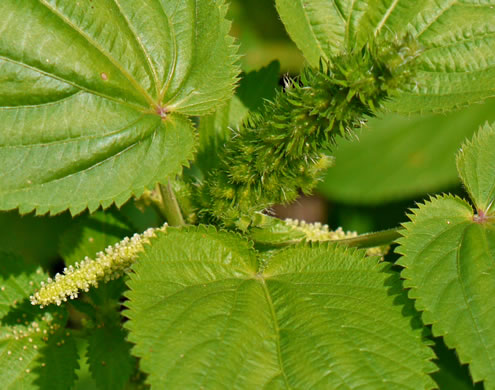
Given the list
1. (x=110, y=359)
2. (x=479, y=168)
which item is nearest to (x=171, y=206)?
(x=110, y=359)

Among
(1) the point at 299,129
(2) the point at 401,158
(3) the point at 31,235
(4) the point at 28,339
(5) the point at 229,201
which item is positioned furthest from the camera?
(2) the point at 401,158

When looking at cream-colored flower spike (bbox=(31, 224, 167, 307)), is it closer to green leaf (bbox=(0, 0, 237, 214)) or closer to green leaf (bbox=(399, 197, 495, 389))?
green leaf (bbox=(0, 0, 237, 214))

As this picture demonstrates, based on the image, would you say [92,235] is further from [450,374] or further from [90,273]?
[450,374]

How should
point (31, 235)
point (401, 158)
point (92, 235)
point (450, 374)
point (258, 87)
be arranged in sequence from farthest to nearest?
point (401, 158)
point (31, 235)
point (450, 374)
point (258, 87)
point (92, 235)

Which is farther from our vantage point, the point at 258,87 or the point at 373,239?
the point at 258,87

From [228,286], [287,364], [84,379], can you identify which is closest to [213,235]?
[228,286]

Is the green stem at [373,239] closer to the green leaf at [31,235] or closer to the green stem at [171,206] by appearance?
the green stem at [171,206]

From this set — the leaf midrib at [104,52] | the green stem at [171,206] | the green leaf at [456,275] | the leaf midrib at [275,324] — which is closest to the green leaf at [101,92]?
the leaf midrib at [104,52]
